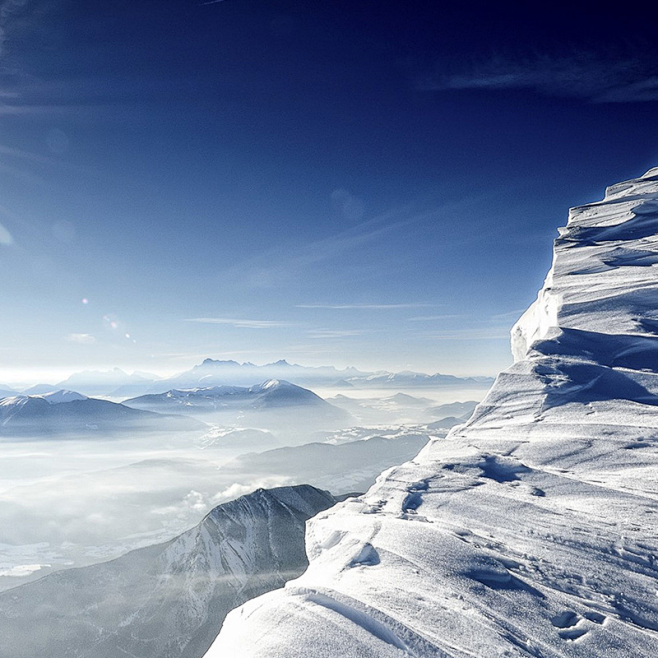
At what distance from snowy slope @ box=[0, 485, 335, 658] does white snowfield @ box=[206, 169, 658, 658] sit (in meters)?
66.7

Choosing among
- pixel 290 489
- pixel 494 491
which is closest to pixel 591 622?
pixel 494 491

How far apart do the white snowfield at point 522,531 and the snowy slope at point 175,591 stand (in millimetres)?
66655

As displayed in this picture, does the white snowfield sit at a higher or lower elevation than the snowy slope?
higher

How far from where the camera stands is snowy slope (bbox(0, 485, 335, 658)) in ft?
245

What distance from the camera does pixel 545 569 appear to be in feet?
33.8

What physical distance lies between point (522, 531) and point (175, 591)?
9834 cm

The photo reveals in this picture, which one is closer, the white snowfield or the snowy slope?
the white snowfield

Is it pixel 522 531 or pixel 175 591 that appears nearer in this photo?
pixel 522 531

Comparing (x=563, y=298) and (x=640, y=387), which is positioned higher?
(x=563, y=298)

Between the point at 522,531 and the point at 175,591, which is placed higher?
the point at 522,531

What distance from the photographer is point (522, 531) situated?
11.8 meters

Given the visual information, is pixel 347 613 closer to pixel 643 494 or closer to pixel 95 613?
pixel 643 494

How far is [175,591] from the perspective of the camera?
84.4 metres

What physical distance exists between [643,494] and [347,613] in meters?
10.3
